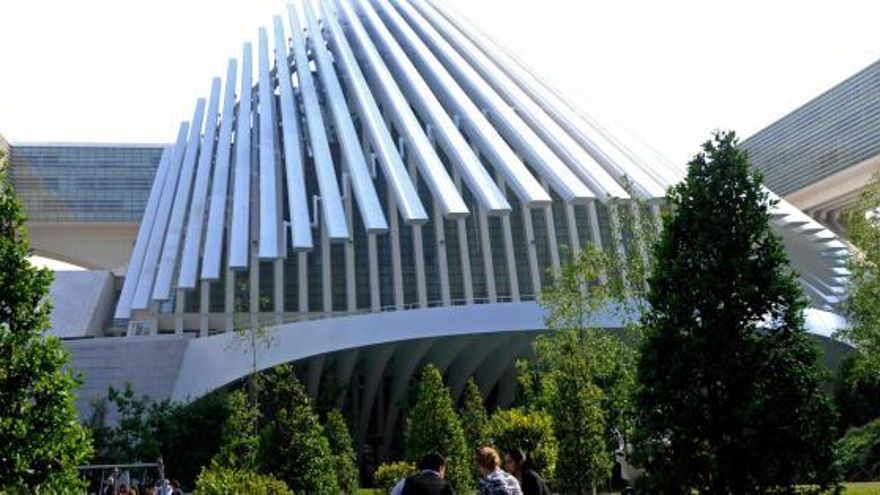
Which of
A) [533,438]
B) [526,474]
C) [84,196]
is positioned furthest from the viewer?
[84,196]

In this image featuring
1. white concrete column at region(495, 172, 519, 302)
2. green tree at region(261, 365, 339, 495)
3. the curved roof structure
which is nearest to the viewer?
green tree at region(261, 365, 339, 495)

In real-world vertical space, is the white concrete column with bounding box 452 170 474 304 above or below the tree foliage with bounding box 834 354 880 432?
above

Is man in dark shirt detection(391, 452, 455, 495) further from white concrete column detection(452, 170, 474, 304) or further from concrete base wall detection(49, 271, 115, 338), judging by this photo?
concrete base wall detection(49, 271, 115, 338)

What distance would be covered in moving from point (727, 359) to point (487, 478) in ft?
11.0

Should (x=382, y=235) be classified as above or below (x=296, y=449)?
above

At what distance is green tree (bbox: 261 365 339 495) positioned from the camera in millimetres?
16484

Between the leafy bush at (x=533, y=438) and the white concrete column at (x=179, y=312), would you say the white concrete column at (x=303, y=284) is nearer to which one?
the white concrete column at (x=179, y=312)

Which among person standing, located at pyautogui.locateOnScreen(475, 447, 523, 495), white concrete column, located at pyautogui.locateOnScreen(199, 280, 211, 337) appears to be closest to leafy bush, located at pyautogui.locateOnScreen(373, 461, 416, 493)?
person standing, located at pyautogui.locateOnScreen(475, 447, 523, 495)

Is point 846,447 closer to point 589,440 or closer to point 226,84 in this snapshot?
point 589,440

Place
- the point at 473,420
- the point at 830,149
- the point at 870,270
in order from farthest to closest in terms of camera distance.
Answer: the point at 830,149 < the point at 473,420 < the point at 870,270

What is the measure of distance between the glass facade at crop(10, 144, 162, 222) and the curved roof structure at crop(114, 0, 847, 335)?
30.7 meters

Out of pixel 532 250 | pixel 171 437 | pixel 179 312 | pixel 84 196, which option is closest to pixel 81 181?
pixel 84 196

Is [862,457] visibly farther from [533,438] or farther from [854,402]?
[854,402]

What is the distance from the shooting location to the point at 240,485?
1435 cm
